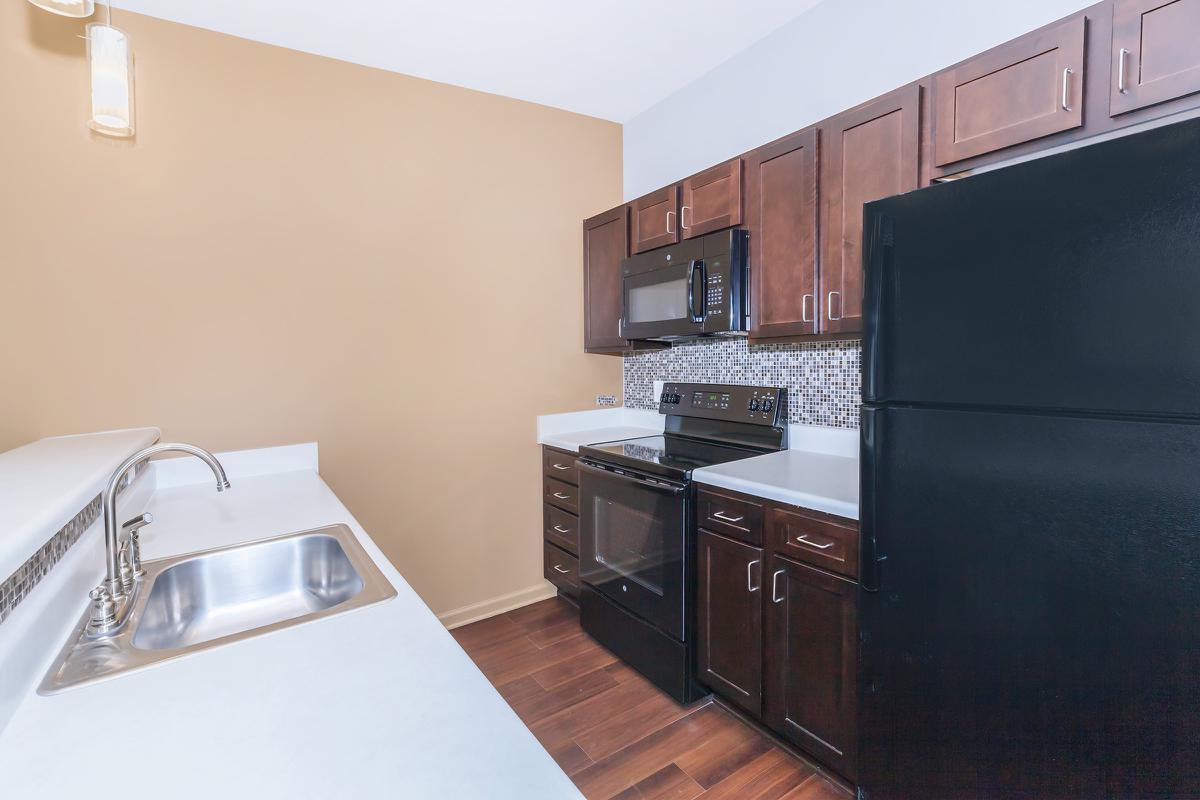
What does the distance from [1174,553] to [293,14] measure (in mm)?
3003

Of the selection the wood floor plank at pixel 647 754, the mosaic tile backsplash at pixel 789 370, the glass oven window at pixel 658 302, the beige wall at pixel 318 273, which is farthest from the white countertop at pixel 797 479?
the beige wall at pixel 318 273

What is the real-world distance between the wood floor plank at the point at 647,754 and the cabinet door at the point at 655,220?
78.2 inches

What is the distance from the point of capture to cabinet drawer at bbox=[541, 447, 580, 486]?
2779 millimetres

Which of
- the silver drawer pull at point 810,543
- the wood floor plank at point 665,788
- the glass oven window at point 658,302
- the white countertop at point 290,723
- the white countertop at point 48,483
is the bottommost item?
the wood floor plank at point 665,788

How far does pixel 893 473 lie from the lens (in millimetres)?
1246

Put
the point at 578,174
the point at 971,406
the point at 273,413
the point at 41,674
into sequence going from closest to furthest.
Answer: the point at 41,674
the point at 971,406
the point at 273,413
the point at 578,174

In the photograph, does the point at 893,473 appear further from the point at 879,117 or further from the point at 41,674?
the point at 41,674

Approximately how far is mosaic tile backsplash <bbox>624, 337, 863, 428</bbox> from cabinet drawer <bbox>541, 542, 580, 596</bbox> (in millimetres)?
984

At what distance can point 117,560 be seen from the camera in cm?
108

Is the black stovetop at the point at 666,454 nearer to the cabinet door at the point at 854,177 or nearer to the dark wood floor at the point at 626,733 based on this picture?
the cabinet door at the point at 854,177

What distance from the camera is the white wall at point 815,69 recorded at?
175 centimetres

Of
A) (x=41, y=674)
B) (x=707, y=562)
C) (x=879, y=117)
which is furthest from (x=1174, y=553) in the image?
(x=41, y=674)

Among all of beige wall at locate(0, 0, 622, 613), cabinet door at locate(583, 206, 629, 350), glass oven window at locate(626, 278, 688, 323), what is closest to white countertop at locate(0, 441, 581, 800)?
beige wall at locate(0, 0, 622, 613)

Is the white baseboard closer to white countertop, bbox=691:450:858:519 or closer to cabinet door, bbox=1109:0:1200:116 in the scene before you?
white countertop, bbox=691:450:858:519
